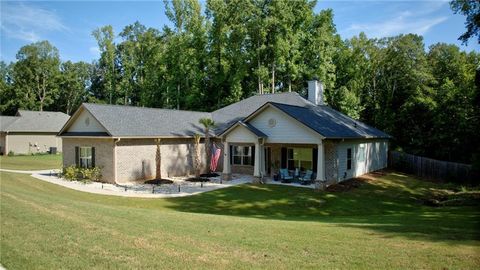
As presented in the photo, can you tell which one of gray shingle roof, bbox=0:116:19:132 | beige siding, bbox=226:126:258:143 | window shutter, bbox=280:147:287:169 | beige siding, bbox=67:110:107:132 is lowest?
window shutter, bbox=280:147:287:169

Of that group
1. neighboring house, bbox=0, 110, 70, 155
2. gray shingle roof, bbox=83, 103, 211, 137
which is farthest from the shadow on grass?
neighboring house, bbox=0, 110, 70, 155

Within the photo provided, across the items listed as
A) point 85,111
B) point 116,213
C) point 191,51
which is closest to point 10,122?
point 191,51

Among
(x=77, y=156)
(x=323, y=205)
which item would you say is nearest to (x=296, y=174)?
(x=323, y=205)

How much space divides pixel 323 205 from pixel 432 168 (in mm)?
16801

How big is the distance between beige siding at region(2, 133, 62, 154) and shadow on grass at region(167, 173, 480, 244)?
3403cm

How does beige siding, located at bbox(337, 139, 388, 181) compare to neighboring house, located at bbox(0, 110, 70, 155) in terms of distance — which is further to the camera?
neighboring house, located at bbox(0, 110, 70, 155)

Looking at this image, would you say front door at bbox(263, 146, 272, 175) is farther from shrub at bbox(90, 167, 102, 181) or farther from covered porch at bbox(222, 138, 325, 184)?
shrub at bbox(90, 167, 102, 181)

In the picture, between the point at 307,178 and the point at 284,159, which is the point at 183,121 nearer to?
the point at 284,159

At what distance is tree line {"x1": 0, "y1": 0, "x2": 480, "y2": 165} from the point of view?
1590 inches

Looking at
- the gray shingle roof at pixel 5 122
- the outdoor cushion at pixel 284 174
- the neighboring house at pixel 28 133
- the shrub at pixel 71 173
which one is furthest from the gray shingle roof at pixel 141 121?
the gray shingle roof at pixel 5 122

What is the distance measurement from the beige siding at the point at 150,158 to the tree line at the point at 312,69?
57.0 ft

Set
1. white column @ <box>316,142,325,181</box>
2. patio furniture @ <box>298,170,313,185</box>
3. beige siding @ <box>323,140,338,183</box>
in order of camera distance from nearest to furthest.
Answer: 1. white column @ <box>316,142,325,181</box>
2. beige siding @ <box>323,140,338,183</box>
3. patio furniture @ <box>298,170,313,185</box>

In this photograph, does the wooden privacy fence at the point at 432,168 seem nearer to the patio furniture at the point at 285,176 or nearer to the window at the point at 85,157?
the patio furniture at the point at 285,176

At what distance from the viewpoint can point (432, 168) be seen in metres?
30.6
